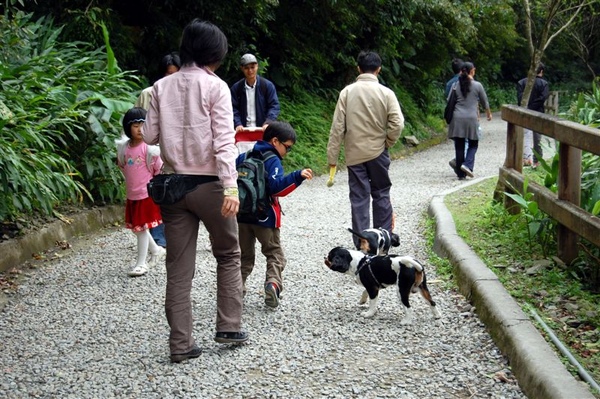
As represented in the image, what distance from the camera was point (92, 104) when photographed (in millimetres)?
9867

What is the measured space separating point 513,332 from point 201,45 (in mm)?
2539

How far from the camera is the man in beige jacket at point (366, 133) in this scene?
7312 mm

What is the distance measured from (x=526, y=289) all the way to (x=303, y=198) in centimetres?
619

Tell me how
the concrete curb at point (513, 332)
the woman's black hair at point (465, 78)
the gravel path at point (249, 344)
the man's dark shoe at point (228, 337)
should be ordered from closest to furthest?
1. the concrete curb at point (513, 332)
2. the gravel path at point (249, 344)
3. the man's dark shoe at point (228, 337)
4. the woman's black hair at point (465, 78)

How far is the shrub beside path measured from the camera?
4.51m

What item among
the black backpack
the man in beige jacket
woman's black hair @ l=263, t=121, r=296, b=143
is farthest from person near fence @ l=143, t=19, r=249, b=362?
the man in beige jacket

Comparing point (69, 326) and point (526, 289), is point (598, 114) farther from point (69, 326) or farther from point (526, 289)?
point (69, 326)

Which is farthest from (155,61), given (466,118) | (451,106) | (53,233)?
(53,233)

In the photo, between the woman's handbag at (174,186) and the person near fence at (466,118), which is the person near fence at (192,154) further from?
the person near fence at (466,118)

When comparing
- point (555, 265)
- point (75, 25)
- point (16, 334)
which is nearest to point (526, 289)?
point (555, 265)

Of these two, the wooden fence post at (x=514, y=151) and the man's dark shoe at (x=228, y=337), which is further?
the wooden fence post at (x=514, y=151)

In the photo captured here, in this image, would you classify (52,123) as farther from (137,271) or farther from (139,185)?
(137,271)

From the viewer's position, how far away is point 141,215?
727 centimetres

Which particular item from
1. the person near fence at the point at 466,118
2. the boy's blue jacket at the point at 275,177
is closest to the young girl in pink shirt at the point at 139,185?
the boy's blue jacket at the point at 275,177
